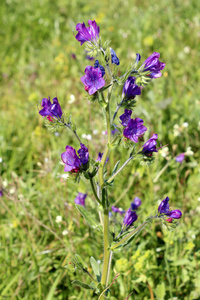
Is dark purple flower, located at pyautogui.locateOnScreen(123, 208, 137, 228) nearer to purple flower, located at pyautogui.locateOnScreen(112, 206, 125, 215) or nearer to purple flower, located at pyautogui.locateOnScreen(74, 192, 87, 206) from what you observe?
purple flower, located at pyautogui.locateOnScreen(112, 206, 125, 215)

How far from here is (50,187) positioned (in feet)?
10.6

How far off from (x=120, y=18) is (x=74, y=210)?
4.55 m

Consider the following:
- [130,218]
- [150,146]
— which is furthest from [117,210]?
[150,146]

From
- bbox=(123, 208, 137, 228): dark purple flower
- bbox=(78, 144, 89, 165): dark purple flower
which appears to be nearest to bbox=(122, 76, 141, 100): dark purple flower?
bbox=(78, 144, 89, 165): dark purple flower

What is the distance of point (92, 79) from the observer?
1.69m

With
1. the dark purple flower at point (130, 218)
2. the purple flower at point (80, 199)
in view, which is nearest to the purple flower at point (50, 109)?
the dark purple flower at point (130, 218)

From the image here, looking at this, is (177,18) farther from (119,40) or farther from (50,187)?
(50,187)

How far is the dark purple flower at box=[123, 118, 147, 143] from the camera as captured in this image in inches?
69.9

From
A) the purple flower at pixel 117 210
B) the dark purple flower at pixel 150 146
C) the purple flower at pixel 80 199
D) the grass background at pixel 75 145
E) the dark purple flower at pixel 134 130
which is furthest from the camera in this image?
the purple flower at pixel 80 199

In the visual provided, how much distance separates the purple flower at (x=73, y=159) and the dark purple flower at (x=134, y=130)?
271mm

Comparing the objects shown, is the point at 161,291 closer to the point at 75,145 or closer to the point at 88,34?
the point at 88,34

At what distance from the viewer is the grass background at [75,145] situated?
251 cm

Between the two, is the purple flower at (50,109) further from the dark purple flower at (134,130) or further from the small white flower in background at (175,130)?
the small white flower in background at (175,130)

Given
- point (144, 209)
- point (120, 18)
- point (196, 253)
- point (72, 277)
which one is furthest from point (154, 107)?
point (120, 18)
